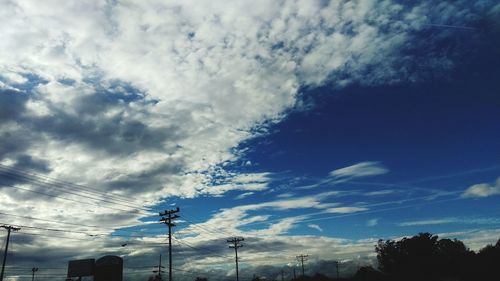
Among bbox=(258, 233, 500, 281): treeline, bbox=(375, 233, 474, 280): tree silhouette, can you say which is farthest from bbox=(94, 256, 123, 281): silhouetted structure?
bbox=(375, 233, 474, 280): tree silhouette

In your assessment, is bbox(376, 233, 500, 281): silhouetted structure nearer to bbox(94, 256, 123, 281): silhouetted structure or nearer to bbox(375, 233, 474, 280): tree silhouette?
bbox(375, 233, 474, 280): tree silhouette

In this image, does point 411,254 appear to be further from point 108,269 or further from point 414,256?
point 108,269

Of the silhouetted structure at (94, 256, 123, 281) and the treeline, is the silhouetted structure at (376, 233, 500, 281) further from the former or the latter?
the silhouetted structure at (94, 256, 123, 281)

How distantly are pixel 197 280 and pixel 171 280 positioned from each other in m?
114

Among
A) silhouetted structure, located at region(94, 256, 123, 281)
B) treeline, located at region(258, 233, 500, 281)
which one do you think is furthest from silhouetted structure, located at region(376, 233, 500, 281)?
silhouetted structure, located at region(94, 256, 123, 281)

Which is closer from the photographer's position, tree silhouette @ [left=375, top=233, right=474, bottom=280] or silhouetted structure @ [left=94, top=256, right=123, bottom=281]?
silhouetted structure @ [left=94, top=256, right=123, bottom=281]

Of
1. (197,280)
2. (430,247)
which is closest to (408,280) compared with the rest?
(430,247)

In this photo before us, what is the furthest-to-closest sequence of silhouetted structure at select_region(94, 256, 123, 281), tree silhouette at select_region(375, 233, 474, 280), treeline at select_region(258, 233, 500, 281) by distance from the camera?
tree silhouette at select_region(375, 233, 474, 280) → treeline at select_region(258, 233, 500, 281) → silhouetted structure at select_region(94, 256, 123, 281)

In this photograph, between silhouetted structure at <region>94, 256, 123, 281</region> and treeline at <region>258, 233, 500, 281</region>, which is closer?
silhouetted structure at <region>94, 256, 123, 281</region>

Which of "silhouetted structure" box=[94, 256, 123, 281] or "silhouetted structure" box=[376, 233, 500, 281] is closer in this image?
"silhouetted structure" box=[94, 256, 123, 281]

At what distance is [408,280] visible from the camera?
67438 millimetres

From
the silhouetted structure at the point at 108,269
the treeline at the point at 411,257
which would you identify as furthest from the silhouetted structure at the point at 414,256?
the silhouetted structure at the point at 108,269

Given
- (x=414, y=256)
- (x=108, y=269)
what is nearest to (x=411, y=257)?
(x=414, y=256)

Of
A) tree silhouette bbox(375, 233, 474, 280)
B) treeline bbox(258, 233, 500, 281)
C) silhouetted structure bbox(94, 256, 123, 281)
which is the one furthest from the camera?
tree silhouette bbox(375, 233, 474, 280)
